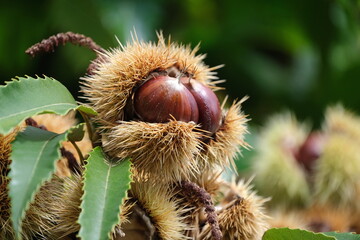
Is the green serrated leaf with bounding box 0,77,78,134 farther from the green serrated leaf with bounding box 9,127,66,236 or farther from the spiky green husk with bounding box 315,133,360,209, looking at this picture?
the spiky green husk with bounding box 315,133,360,209

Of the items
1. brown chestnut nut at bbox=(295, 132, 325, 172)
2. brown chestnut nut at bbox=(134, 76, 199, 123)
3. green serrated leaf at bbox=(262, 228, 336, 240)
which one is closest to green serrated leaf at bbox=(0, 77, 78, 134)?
brown chestnut nut at bbox=(134, 76, 199, 123)

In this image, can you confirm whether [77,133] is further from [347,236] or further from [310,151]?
[310,151]

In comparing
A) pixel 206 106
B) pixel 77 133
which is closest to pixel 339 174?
pixel 206 106

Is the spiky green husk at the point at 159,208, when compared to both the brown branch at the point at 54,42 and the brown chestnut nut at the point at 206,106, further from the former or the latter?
the brown branch at the point at 54,42

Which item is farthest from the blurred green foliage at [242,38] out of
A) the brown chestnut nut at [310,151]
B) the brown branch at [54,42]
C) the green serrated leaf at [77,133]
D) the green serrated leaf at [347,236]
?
the green serrated leaf at [347,236]

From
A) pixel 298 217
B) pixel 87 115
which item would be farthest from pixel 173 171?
pixel 298 217

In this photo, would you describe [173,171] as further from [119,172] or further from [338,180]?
[338,180]
